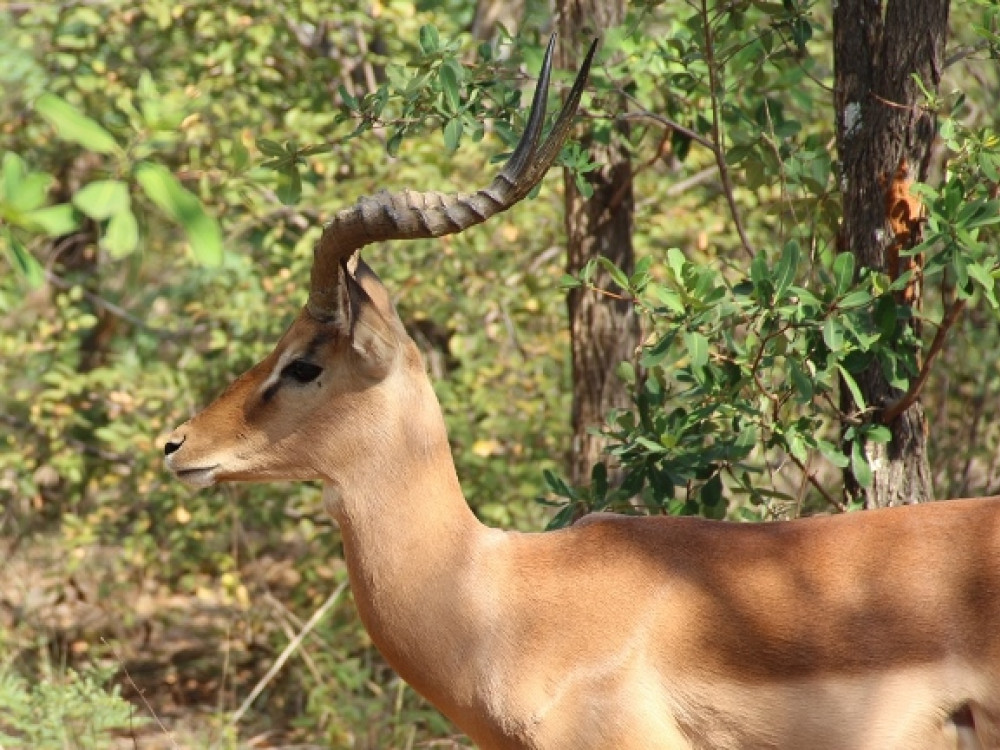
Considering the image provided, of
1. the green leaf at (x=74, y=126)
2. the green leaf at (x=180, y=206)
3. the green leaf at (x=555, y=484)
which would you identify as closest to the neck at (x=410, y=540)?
the green leaf at (x=555, y=484)

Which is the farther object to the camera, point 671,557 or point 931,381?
A: point 931,381

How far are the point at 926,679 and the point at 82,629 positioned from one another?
21.4 ft

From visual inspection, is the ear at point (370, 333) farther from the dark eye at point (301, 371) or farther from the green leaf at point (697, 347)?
the green leaf at point (697, 347)

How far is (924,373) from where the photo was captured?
A: 449cm

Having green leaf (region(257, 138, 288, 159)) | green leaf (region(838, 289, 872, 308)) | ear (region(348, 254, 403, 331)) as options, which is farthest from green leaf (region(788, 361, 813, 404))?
green leaf (region(257, 138, 288, 159))

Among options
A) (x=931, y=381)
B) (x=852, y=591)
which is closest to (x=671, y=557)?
(x=852, y=591)

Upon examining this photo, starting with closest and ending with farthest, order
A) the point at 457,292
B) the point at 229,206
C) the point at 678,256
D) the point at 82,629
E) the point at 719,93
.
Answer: the point at 678,256
the point at 719,93
the point at 457,292
the point at 229,206
the point at 82,629

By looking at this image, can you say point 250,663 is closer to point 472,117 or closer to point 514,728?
point 472,117

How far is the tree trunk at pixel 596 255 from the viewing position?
5.97 m

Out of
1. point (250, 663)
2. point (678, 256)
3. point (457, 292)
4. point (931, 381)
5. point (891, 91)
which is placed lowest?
point (250, 663)

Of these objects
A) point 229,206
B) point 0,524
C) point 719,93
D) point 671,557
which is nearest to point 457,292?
point 229,206

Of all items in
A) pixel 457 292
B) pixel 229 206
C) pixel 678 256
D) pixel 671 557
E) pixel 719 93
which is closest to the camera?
pixel 671 557

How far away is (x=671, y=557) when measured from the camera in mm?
3748

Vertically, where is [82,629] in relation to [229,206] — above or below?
below
